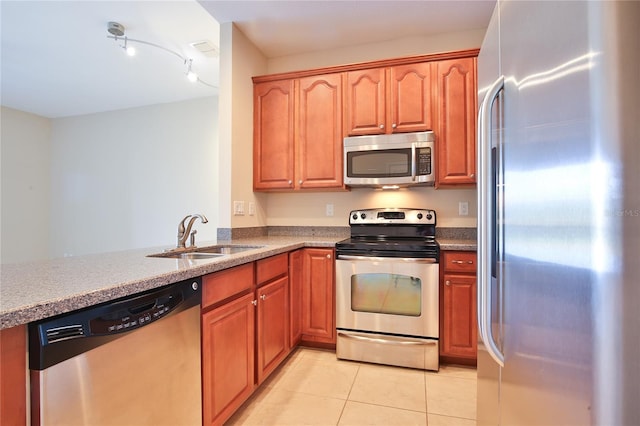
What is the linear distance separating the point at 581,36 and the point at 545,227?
0.33 m

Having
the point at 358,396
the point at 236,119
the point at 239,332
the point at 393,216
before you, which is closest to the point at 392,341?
the point at 358,396

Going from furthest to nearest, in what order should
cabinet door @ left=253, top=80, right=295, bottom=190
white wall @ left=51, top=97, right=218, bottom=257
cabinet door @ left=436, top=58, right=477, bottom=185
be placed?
white wall @ left=51, top=97, right=218, bottom=257, cabinet door @ left=253, top=80, right=295, bottom=190, cabinet door @ left=436, top=58, right=477, bottom=185

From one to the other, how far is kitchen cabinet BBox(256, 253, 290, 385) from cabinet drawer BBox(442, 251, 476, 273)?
1127mm

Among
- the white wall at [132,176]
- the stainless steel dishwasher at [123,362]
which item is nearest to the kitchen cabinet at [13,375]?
the stainless steel dishwasher at [123,362]

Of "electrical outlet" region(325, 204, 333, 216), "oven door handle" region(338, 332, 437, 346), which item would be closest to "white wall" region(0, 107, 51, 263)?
"electrical outlet" region(325, 204, 333, 216)

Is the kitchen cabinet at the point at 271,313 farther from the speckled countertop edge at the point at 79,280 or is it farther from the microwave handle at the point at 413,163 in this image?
the microwave handle at the point at 413,163

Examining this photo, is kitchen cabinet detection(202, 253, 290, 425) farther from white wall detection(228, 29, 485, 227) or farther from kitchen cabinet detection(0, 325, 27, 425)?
white wall detection(228, 29, 485, 227)

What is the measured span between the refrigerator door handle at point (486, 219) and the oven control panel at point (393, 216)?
1674mm

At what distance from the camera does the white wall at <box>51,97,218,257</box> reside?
4.31 metres

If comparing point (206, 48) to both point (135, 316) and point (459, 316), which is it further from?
point (459, 316)

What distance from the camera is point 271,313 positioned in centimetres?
194

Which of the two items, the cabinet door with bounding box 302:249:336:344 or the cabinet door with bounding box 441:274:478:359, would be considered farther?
the cabinet door with bounding box 302:249:336:344

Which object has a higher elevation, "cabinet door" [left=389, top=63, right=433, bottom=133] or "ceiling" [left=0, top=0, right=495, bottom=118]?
"ceiling" [left=0, top=0, right=495, bottom=118]

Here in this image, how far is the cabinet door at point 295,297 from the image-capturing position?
225 cm
